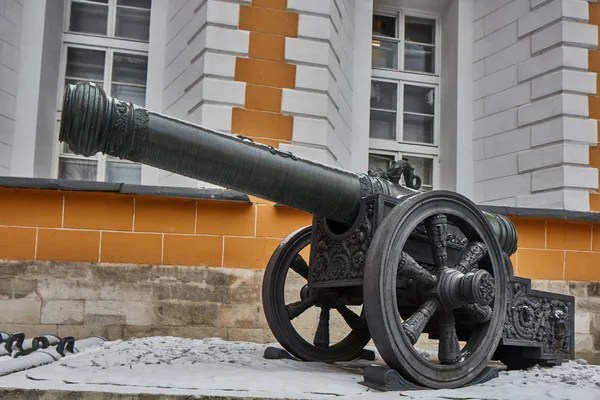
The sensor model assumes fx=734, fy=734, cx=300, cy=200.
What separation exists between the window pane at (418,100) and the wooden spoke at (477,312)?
5034 millimetres

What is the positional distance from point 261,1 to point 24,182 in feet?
8.45

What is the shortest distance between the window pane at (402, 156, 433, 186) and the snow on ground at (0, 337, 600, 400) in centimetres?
422

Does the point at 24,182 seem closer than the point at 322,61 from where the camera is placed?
Yes

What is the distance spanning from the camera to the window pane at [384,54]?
833 centimetres

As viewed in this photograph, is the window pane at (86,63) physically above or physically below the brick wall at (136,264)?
above

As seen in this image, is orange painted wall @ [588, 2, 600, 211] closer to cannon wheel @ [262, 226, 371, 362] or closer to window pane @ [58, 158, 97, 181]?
cannon wheel @ [262, 226, 371, 362]

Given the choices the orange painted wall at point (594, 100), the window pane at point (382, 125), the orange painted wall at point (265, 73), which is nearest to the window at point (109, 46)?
the orange painted wall at point (265, 73)

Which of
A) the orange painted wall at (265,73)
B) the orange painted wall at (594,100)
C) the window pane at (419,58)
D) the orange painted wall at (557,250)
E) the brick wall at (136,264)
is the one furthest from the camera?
the window pane at (419,58)

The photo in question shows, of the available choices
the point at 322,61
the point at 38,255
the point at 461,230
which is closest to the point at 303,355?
the point at 461,230

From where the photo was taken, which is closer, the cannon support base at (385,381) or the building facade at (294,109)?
the cannon support base at (385,381)

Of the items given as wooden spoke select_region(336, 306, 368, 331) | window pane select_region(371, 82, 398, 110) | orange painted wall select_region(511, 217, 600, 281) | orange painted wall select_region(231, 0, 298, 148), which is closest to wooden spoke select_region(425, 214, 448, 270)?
wooden spoke select_region(336, 306, 368, 331)

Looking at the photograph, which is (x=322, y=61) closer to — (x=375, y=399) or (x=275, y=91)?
(x=275, y=91)

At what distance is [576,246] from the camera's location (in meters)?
6.60

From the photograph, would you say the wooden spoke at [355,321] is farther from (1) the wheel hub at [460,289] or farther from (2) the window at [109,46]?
(2) the window at [109,46]
